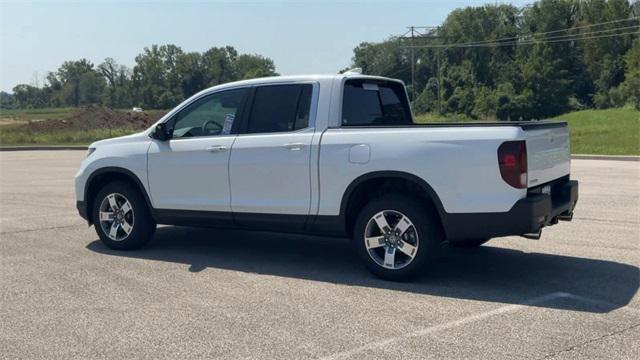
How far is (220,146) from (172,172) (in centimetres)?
72

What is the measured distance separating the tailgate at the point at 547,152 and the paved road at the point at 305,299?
1.01 m

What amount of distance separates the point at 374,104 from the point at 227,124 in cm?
164

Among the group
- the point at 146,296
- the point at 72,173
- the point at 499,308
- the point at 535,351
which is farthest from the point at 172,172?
the point at 72,173

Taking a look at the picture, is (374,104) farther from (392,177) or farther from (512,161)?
(512,161)

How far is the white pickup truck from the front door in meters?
0.01

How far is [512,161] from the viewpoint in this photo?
565cm

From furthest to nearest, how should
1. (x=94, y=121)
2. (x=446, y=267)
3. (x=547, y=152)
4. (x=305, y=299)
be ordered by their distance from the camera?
(x=94, y=121) → (x=446, y=267) → (x=547, y=152) → (x=305, y=299)

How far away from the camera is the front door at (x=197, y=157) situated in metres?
7.15

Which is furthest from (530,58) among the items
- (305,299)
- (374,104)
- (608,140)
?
(305,299)

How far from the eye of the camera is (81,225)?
9.77m

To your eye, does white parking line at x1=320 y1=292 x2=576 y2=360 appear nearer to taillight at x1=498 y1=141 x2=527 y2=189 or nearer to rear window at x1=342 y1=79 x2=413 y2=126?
taillight at x1=498 y1=141 x2=527 y2=189

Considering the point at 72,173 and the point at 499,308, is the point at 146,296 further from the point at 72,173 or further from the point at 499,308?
the point at 72,173

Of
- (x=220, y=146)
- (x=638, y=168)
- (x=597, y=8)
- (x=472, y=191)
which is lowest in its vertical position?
(x=638, y=168)

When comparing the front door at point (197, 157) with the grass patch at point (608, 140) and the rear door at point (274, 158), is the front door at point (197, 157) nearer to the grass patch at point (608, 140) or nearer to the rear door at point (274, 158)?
the rear door at point (274, 158)
